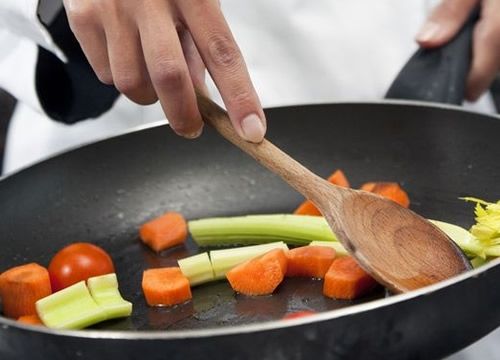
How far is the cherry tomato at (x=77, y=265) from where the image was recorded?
1297mm

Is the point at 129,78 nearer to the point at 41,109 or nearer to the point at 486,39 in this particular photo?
the point at 41,109

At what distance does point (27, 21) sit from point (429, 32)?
670 mm

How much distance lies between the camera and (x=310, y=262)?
1256 mm

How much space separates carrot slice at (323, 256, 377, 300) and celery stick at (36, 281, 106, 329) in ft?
0.93

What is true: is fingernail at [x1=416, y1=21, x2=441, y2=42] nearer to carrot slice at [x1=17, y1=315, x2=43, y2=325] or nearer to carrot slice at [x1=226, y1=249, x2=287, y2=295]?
carrot slice at [x1=226, y1=249, x2=287, y2=295]

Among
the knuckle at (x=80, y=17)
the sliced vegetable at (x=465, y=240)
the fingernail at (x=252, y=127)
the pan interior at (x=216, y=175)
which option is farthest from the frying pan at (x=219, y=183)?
the knuckle at (x=80, y=17)

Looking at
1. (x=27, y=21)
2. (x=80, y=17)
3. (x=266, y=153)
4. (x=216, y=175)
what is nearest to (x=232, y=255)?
(x=266, y=153)

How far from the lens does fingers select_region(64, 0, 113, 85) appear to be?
109 cm

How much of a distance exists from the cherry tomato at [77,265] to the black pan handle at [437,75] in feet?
1.98

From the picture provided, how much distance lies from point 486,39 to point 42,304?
0.89 metres

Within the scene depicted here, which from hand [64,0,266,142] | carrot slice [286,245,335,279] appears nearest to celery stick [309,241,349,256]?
carrot slice [286,245,335,279]

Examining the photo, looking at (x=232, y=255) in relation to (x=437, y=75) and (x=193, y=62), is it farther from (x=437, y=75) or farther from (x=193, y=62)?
(x=437, y=75)

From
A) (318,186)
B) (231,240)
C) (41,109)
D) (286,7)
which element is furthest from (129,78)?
(286,7)

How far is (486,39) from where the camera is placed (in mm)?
1634
